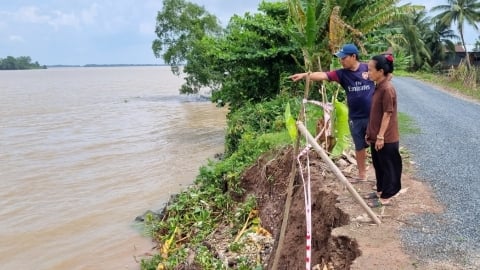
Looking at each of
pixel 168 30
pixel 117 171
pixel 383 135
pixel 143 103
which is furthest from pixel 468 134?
pixel 143 103

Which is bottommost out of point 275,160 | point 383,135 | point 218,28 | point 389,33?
point 275,160

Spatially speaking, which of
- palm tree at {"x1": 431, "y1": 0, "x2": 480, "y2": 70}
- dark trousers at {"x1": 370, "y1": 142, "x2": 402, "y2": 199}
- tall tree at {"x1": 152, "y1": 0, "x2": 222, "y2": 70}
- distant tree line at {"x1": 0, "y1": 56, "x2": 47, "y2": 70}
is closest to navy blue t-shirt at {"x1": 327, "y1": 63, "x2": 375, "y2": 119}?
dark trousers at {"x1": 370, "y1": 142, "x2": 402, "y2": 199}

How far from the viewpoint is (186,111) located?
3112cm

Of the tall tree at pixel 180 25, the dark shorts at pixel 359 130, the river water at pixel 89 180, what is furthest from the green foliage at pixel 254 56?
the tall tree at pixel 180 25

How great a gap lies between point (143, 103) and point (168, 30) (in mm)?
7828

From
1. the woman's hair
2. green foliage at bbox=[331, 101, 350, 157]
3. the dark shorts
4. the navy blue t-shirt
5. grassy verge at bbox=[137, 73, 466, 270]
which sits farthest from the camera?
grassy verge at bbox=[137, 73, 466, 270]

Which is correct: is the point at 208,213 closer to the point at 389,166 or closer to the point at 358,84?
the point at 389,166

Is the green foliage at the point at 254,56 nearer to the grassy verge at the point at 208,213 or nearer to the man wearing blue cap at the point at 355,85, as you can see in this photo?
the grassy verge at the point at 208,213

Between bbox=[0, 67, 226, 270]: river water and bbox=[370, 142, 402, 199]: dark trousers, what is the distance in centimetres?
450

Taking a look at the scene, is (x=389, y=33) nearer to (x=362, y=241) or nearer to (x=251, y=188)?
(x=251, y=188)

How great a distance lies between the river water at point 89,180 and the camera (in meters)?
8.49

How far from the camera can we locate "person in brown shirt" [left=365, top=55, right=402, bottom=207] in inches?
184

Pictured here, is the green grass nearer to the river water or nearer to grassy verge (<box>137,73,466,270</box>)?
grassy verge (<box>137,73,466,270</box>)

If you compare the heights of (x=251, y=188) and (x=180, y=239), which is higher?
(x=251, y=188)
